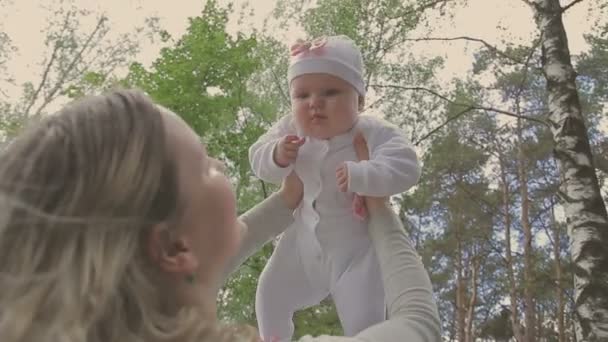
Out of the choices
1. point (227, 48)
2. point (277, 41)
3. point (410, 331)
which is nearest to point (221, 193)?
point (410, 331)

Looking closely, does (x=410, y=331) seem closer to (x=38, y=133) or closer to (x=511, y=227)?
(x=38, y=133)

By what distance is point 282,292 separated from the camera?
1.46 metres

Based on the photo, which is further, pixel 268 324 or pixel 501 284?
pixel 501 284

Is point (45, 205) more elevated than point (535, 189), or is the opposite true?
point (535, 189)

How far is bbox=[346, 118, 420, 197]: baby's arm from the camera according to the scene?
4.29ft

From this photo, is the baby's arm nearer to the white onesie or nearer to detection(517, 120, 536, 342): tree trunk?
the white onesie

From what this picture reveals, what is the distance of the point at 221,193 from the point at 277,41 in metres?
10.4

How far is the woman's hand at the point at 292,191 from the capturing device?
4.97ft

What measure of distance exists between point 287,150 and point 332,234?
23 centimetres

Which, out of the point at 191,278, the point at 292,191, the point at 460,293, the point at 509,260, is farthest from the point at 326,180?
the point at 460,293

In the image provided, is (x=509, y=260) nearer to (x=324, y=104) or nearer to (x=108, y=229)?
(x=324, y=104)

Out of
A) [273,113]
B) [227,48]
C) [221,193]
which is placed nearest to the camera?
[221,193]

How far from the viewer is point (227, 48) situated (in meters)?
8.36

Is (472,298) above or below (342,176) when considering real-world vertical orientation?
above
